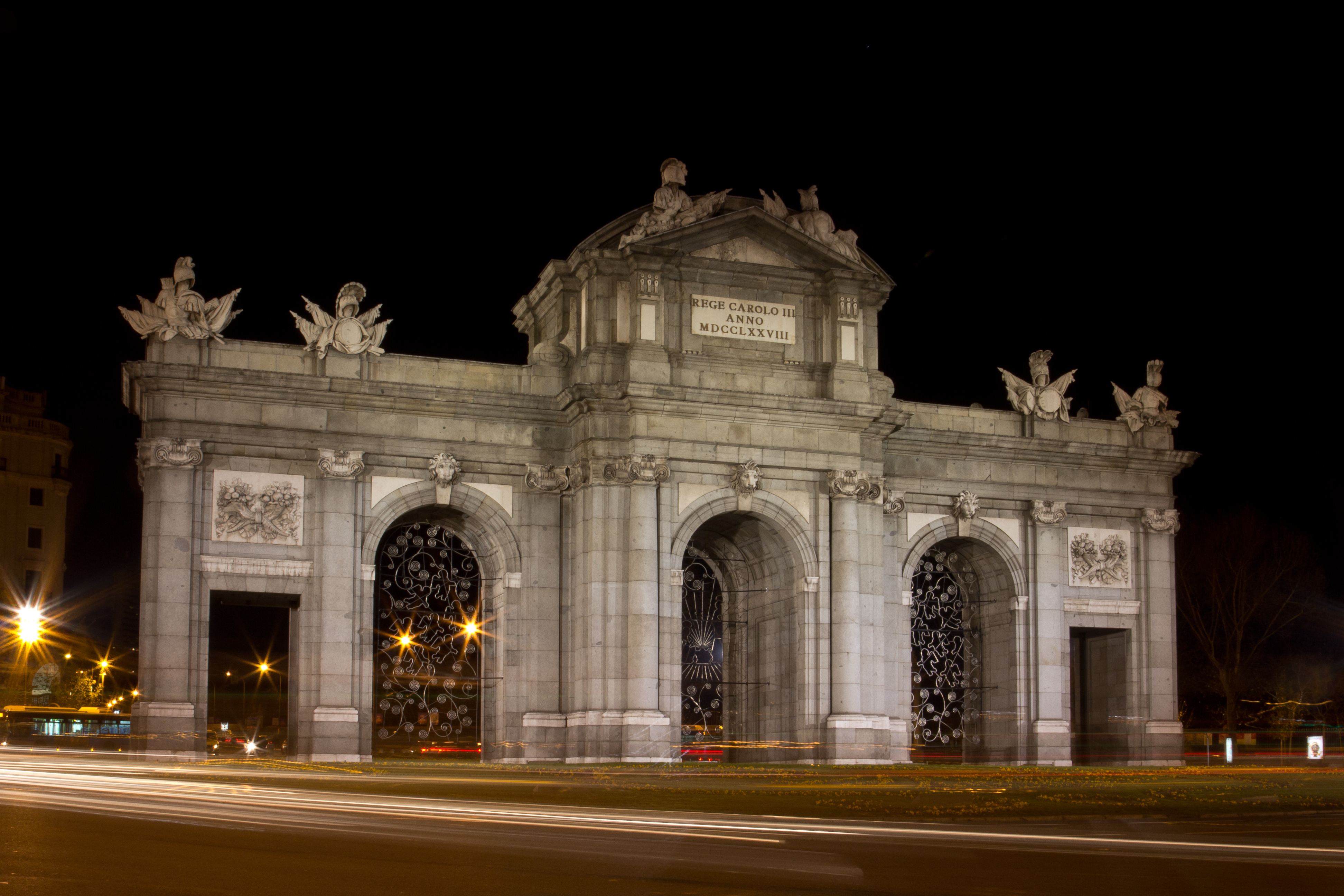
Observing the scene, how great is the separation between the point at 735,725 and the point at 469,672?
24.4 feet

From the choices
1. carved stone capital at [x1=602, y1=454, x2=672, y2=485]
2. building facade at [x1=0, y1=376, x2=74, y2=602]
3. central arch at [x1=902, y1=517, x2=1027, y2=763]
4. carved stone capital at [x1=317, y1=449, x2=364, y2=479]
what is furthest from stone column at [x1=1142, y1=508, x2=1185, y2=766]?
building facade at [x1=0, y1=376, x2=74, y2=602]

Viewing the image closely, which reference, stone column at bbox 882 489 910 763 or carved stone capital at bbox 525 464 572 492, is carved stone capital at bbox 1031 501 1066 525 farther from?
carved stone capital at bbox 525 464 572 492

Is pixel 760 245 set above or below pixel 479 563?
above

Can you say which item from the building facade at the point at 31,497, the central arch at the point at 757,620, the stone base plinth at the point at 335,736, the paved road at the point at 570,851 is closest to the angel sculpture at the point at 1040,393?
the central arch at the point at 757,620

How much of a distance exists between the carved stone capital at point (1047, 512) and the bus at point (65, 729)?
78.0ft

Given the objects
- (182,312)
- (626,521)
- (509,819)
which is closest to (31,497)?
(182,312)

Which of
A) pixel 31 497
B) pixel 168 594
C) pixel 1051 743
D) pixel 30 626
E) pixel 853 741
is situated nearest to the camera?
pixel 168 594

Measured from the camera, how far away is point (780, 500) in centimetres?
3859

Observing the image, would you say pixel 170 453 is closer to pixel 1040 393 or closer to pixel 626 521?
pixel 626 521

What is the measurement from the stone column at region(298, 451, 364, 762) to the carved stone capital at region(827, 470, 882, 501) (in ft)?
37.3

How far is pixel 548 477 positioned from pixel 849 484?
7.41 meters

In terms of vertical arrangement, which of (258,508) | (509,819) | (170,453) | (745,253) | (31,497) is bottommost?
(509,819)

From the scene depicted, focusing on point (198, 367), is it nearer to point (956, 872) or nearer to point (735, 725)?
point (735, 725)

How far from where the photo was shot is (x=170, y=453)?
116ft
